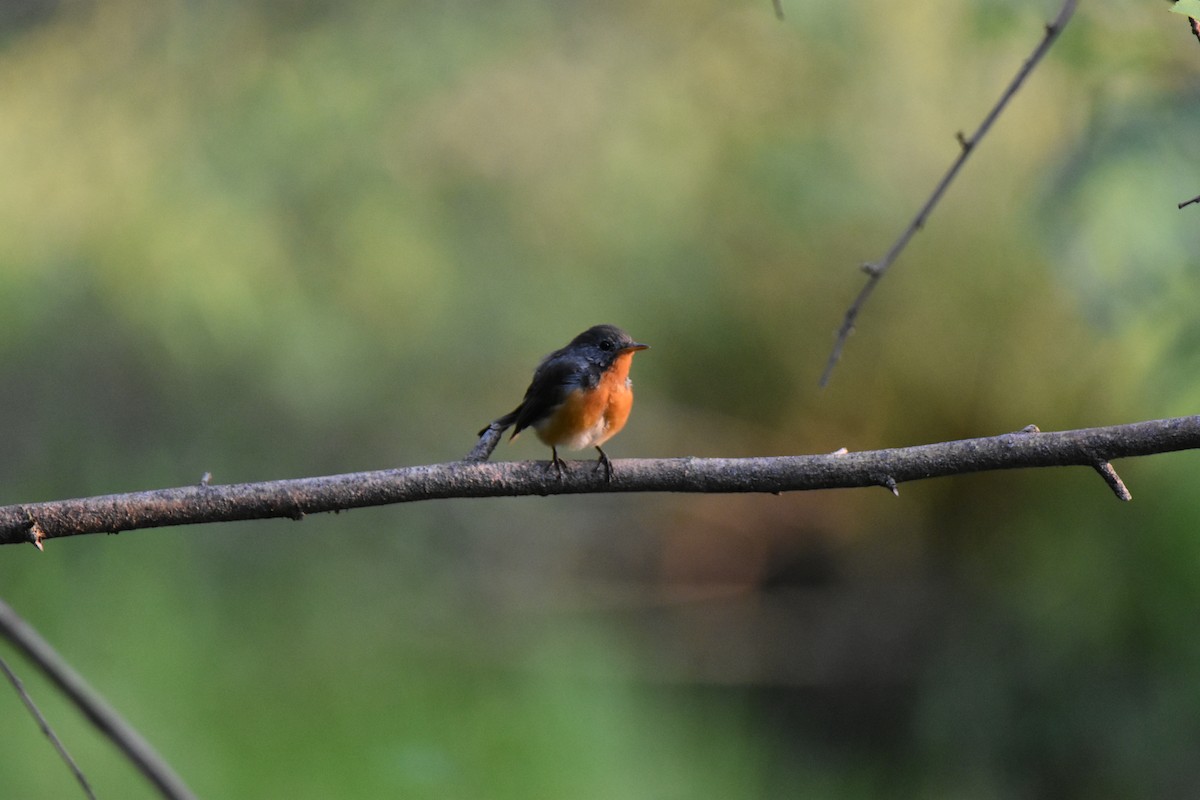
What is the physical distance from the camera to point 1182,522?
17.7 ft

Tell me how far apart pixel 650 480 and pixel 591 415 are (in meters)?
0.88

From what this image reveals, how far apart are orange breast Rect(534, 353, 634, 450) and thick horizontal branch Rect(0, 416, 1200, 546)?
813 mm

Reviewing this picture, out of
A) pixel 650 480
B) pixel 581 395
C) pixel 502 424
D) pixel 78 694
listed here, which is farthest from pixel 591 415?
pixel 78 694

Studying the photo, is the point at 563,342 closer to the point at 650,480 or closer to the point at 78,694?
the point at 650,480

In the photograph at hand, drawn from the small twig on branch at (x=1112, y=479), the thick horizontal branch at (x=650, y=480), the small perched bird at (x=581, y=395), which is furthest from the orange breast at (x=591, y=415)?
the small twig on branch at (x=1112, y=479)

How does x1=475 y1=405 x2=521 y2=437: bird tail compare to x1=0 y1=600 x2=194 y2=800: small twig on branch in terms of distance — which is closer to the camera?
x1=0 y1=600 x2=194 y2=800: small twig on branch

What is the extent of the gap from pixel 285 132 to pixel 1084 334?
4134 mm

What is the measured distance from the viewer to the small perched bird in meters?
2.94

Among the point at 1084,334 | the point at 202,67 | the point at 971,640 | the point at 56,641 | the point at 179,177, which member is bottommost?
the point at 971,640

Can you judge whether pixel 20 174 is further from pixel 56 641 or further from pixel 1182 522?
pixel 1182 522

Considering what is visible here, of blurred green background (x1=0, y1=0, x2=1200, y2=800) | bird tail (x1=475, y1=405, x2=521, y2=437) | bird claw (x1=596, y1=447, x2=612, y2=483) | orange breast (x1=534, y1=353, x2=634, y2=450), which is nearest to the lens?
bird claw (x1=596, y1=447, x2=612, y2=483)

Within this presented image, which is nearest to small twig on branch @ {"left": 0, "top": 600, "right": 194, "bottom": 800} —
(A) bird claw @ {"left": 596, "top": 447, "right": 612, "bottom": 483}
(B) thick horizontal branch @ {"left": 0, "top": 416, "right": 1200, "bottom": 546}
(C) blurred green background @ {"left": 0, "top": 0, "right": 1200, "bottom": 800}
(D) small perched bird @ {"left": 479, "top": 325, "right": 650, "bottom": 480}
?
(B) thick horizontal branch @ {"left": 0, "top": 416, "right": 1200, "bottom": 546}

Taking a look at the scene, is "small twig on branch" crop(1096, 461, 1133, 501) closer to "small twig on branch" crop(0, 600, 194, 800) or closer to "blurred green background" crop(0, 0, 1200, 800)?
"small twig on branch" crop(0, 600, 194, 800)

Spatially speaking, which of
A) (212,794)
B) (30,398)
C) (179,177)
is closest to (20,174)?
(179,177)
